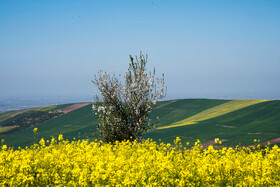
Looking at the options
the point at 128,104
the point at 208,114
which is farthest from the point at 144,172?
the point at 208,114

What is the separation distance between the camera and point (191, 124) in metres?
44.5

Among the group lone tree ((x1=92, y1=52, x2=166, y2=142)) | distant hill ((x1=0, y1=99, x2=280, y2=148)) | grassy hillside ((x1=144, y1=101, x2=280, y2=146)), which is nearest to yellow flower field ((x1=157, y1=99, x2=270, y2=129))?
distant hill ((x1=0, y1=99, x2=280, y2=148))

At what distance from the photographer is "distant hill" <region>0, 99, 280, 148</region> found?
34.6 meters

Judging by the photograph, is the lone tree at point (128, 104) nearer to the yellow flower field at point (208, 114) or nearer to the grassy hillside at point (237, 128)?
the grassy hillside at point (237, 128)

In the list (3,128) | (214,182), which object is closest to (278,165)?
(214,182)

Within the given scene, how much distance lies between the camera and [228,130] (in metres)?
38.5

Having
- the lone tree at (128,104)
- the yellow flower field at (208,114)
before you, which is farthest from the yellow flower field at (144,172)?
the yellow flower field at (208,114)

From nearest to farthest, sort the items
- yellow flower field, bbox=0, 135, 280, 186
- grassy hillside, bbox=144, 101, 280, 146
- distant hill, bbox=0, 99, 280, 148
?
yellow flower field, bbox=0, 135, 280, 186
grassy hillside, bbox=144, 101, 280, 146
distant hill, bbox=0, 99, 280, 148

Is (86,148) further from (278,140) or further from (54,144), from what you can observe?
(278,140)

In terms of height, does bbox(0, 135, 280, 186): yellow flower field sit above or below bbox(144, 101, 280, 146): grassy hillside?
above

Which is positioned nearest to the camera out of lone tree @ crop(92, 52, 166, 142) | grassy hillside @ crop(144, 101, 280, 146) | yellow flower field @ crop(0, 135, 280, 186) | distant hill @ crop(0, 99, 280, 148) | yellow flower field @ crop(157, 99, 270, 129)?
yellow flower field @ crop(0, 135, 280, 186)

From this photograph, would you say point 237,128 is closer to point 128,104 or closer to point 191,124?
point 191,124

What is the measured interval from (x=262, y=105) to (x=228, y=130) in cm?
1903

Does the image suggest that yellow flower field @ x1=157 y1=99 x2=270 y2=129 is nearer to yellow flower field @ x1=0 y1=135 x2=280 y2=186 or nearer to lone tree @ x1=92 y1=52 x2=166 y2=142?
lone tree @ x1=92 y1=52 x2=166 y2=142
